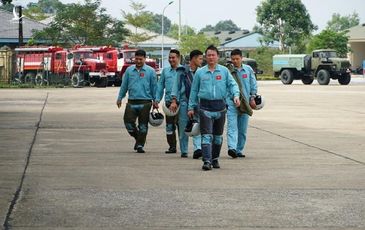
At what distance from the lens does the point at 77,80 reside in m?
54.4

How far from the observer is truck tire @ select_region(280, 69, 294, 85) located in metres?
55.8

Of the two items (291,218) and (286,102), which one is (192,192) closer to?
(291,218)

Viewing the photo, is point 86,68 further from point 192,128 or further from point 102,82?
point 192,128

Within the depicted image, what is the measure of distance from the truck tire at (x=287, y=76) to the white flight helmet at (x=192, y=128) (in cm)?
4272

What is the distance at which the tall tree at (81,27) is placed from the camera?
70.9 metres

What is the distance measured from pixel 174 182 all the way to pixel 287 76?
45.4 meters

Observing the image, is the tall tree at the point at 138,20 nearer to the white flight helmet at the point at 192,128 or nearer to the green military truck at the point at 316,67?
the green military truck at the point at 316,67

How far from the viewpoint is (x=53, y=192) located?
1028 cm

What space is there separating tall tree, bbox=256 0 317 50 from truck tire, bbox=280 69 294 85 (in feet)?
150

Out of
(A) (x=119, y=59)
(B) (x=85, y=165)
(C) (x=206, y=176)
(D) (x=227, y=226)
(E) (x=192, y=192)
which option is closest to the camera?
(D) (x=227, y=226)

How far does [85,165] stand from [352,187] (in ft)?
13.5

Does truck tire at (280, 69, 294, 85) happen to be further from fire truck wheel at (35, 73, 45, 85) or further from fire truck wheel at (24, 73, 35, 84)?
fire truck wheel at (24, 73, 35, 84)

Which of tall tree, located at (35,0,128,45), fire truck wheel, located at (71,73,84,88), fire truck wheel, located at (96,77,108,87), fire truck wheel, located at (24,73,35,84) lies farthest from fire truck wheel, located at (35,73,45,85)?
tall tree, located at (35,0,128,45)

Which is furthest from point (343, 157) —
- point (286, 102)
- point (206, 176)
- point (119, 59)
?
point (119, 59)
